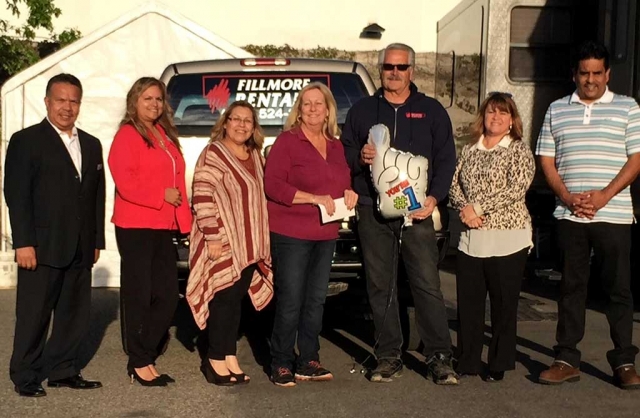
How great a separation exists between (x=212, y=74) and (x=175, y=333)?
2160 mm

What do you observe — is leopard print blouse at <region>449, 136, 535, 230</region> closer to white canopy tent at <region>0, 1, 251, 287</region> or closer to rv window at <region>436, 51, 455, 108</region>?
white canopy tent at <region>0, 1, 251, 287</region>

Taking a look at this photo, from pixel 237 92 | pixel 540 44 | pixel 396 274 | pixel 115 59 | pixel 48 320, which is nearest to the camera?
pixel 48 320

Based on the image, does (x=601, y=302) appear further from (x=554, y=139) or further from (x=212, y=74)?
(x=212, y=74)

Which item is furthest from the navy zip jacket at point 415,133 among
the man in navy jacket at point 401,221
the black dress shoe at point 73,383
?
the black dress shoe at point 73,383

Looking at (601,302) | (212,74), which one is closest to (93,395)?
(212,74)

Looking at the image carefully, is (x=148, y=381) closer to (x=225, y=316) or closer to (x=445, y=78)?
(x=225, y=316)

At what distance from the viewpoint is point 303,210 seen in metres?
6.20

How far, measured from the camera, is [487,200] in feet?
20.8

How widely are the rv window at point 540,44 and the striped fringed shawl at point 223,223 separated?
19.3ft

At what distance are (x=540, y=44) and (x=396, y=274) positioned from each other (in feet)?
19.2

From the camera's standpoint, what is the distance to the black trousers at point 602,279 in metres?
6.33

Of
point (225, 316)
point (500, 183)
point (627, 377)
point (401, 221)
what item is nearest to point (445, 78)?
point (500, 183)

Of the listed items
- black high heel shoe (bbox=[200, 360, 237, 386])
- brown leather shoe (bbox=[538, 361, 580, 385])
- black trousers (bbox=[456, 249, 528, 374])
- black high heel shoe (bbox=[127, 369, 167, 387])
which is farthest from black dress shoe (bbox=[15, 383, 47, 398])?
brown leather shoe (bbox=[538, 361, 580, 385])

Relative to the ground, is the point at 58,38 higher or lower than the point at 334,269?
higher
